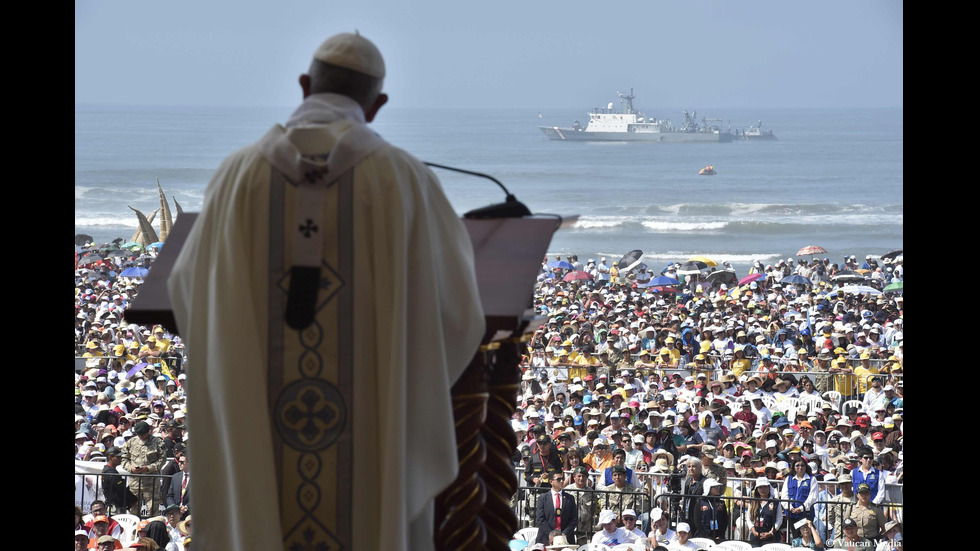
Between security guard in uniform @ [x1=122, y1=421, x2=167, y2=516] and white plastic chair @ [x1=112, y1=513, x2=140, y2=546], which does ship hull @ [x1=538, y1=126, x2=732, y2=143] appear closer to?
security guard in uniform @ [x1=122, y1=421, x2=167, y2=516]

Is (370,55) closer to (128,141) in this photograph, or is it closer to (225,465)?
(225,465)

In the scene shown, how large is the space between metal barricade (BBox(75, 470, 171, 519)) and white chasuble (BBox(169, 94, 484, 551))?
19.2 ft

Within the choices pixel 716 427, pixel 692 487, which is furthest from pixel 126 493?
pixel 716 427

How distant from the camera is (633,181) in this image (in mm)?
52594

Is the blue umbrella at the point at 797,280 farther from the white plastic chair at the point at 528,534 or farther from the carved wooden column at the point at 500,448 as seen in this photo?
the carved wooden column at the point at 500,448

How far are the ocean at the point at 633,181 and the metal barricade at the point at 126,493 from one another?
1174 inches

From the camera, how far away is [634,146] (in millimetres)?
60156

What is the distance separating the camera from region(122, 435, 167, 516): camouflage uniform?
7.21 m

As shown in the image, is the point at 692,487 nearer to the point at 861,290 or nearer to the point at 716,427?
the point at 716,427

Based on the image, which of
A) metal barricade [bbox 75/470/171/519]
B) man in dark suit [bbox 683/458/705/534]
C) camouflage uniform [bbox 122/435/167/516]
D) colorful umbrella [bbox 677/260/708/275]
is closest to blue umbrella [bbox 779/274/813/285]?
colorful umbrella [bbox 677/260/708/275]

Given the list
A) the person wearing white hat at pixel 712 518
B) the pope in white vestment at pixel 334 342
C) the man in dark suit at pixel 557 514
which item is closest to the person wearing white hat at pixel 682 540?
the person wearing white hat at pixel 712 518

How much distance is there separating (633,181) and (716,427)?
44672 millimetres

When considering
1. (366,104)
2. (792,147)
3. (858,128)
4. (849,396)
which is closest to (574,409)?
(849,396)

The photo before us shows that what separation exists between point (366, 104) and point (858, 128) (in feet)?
237
